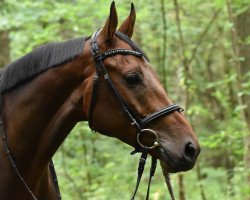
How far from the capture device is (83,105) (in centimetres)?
316

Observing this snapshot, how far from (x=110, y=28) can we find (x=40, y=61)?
0.55 metres

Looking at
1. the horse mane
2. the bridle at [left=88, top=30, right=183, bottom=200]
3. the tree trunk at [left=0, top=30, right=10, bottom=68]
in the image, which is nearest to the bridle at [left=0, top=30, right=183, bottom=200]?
the bridle at [left=88, top=30, right=183, bottom=200]

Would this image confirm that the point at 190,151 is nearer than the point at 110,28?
Yes

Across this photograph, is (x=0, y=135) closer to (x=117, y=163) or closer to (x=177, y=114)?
(x=177, y=114)

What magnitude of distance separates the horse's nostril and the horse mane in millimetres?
981

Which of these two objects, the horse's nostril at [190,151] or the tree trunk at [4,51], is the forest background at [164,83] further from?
the horse's nostril at [190,151]

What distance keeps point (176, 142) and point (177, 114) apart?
0.19 m

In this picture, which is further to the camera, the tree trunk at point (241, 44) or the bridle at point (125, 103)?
the tree trunk at point (241, 44)

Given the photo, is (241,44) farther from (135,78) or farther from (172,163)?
(172,163)

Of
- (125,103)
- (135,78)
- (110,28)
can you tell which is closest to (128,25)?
(110,28)

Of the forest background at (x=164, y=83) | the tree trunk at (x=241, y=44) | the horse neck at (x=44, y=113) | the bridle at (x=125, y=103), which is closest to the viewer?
the bridle at (x=125, y=103)

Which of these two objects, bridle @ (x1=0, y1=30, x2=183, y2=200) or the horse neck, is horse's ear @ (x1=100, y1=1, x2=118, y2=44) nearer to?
bridle @ (x1=0, y1=30, x2=183, y2=200)

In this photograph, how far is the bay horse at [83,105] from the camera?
299cm

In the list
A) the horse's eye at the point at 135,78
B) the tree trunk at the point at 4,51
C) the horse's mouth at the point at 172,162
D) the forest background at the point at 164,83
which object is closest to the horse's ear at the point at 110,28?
the horse's eye at the point at 135,78
